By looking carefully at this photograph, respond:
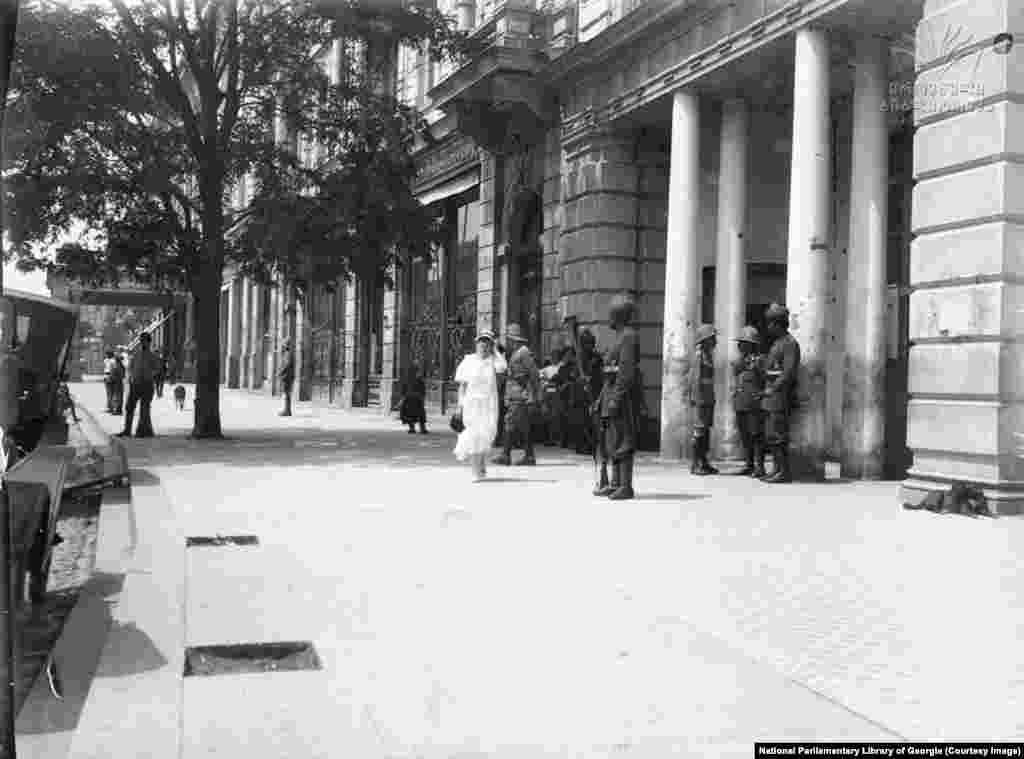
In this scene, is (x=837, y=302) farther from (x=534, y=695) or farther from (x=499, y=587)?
(x=534, y=695)

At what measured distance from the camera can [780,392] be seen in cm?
1230

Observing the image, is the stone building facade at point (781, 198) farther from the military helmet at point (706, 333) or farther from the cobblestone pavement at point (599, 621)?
the cobblestone pavement at point (599, 621)

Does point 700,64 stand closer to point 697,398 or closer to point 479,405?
point 697,398

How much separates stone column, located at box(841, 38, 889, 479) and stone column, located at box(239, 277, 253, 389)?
1379 inches

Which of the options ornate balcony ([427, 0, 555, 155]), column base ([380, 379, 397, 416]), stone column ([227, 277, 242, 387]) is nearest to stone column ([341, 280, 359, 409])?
column base ([380, 379, 397, 416])

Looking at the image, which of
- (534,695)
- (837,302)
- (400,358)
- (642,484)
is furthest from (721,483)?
(400,358)

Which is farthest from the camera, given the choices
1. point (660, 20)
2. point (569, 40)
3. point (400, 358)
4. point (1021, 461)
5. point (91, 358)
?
point (91, 358)

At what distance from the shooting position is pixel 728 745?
12.1 ft

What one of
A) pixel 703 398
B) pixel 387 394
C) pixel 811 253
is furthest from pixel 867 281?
pixel 387 394

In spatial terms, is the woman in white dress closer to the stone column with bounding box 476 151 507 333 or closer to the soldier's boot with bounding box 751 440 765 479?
the soldier's boot with bounding box 751 440 765 479

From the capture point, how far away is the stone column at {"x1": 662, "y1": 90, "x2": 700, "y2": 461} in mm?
15258

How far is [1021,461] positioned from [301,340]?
90.6ft

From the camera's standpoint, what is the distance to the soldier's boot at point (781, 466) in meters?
12.3

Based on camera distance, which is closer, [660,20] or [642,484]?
[642,484]
